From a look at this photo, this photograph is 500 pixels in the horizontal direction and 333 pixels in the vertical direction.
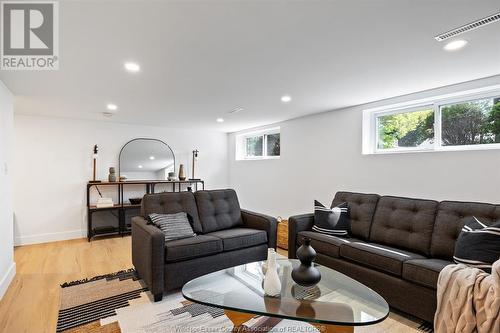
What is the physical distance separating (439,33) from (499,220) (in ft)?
4.97

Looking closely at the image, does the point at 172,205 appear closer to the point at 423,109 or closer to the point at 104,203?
the point at 104,203

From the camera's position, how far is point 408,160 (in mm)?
3229

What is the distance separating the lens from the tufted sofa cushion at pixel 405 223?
8.36ft

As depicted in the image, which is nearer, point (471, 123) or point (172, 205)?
point (471, 123)

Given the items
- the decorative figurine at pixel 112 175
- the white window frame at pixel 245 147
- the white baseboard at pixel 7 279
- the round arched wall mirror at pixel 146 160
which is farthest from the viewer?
the white window frame at pixel 245 147

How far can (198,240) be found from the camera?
2754 millimetres

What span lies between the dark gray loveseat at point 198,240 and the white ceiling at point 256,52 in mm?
1350

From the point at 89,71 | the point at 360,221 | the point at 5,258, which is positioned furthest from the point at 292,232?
the point at 5,258

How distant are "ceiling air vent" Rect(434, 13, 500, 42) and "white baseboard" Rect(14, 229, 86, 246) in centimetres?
567

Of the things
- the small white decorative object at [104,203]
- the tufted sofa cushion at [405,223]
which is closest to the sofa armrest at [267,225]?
the tufted sofa cushion at [405,223]

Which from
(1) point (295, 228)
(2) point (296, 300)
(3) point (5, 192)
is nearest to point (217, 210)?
(1) point (295, 228)

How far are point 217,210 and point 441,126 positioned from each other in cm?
287

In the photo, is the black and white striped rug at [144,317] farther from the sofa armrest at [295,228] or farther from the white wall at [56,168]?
the white wall at [56,168]

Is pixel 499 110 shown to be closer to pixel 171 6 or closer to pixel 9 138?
pixel 171 6
